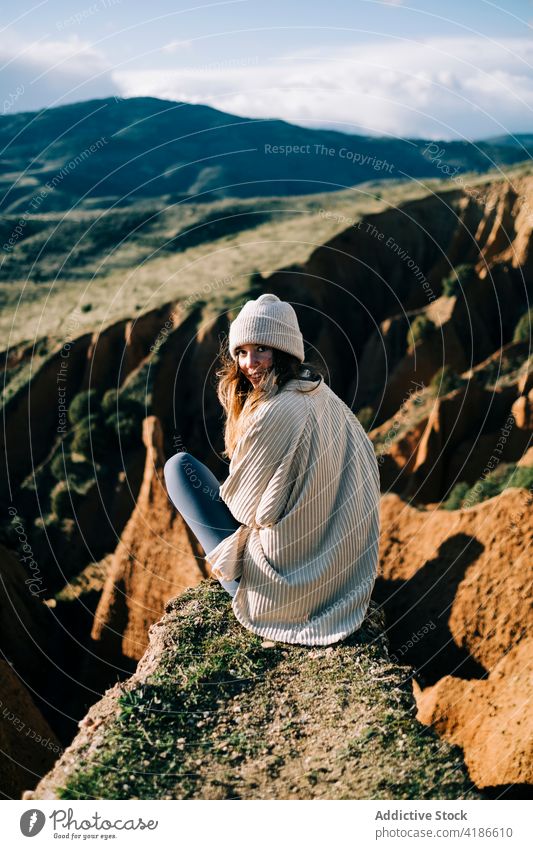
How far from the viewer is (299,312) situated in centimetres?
2395

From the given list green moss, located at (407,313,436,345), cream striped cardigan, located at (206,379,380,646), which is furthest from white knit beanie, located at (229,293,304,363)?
green moss, located at (407,313,436,345)

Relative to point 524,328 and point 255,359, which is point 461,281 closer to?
point 524,328

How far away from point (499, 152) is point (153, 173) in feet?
72.6

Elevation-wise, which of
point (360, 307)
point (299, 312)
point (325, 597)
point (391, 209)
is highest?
point (391, 209)

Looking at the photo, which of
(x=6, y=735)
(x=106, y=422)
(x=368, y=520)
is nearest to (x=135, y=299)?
(x=106, y=422)

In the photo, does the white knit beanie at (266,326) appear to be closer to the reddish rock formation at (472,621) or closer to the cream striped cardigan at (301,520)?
the cream striped cardigan at (301,520)

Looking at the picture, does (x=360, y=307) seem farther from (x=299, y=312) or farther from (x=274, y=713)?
(x=274, y=713)

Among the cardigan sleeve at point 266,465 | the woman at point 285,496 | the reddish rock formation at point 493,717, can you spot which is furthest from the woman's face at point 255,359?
the reddish rock formation at point 493,717

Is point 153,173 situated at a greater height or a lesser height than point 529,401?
greater

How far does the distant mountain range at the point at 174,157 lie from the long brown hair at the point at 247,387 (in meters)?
38.1

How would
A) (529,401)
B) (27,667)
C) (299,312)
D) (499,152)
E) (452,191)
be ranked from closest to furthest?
(27,667) → (529,401) → (299,312) → (452,191) → (499,152)

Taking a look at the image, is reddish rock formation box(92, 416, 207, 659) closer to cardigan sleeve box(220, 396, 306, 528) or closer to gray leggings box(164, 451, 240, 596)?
gray leggings box(164, 451, 240, 596)

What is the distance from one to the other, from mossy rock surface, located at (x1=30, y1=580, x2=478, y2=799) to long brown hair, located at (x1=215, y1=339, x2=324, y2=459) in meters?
1.51

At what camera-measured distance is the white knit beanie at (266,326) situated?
5133 millimetres
